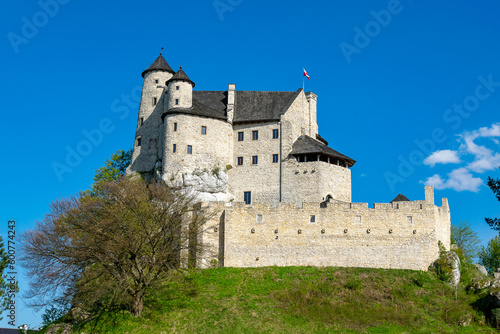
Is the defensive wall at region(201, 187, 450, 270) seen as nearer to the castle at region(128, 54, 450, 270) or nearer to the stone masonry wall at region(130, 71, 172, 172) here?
the castle at region(128, 54, 450, 270)

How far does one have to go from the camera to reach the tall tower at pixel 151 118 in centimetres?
6506

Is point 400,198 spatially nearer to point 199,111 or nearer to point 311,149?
point 311,149

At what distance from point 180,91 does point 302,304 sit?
31.2 meters

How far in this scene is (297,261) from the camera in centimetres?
4766

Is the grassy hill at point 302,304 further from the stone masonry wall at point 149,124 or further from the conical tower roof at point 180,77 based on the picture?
the conical tower roof at point 180,77

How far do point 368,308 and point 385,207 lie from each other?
986 cm

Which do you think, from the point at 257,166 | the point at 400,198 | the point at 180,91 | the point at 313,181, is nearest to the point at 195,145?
the point at 180,91

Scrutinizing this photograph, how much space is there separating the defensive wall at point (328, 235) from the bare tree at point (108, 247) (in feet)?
16.8

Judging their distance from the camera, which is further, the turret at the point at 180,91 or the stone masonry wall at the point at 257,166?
the turret at the point at 180,91

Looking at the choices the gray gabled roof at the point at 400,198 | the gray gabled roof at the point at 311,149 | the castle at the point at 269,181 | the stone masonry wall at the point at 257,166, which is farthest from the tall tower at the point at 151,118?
the gray gabled roof at the point at 400,198

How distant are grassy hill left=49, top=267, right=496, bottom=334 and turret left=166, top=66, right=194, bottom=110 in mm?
23271

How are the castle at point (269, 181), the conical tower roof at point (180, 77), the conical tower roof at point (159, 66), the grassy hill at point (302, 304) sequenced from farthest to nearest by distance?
the conical tower roof at point (159, 66), the conical tower roof at point (180, 77), the castle at point (269, 181), the grassy hill at point (302, 304)

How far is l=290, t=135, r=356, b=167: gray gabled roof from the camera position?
61.1m

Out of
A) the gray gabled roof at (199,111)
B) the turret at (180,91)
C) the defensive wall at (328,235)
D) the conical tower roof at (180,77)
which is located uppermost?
the conical tower roof at (180,77)
